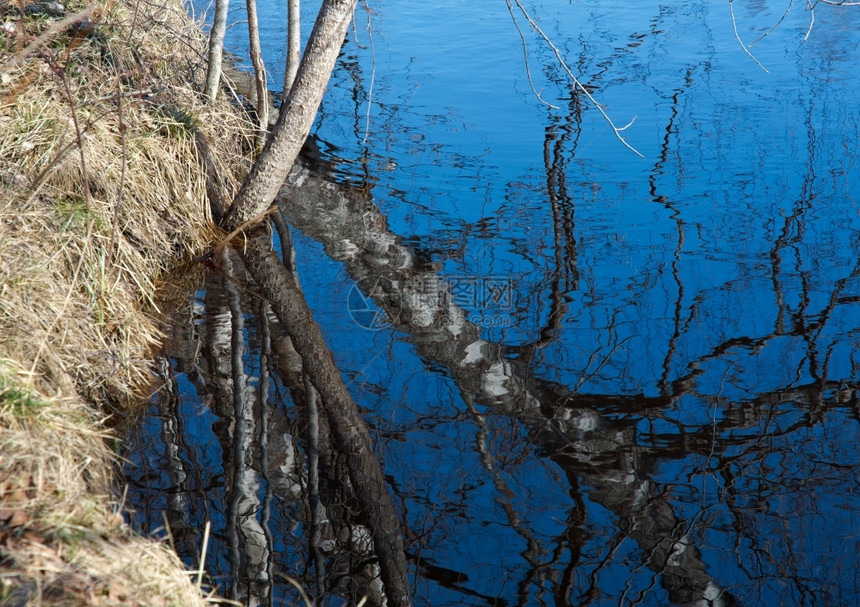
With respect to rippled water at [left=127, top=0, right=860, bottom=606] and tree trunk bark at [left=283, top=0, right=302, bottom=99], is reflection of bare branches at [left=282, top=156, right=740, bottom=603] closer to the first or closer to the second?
rippled water at [left=127, top=0, right=860, bottom=606]

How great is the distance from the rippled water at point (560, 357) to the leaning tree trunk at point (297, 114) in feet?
1.83

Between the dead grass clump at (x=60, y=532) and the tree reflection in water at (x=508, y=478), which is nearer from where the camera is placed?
the dead grass clump at (x=60, y=532)

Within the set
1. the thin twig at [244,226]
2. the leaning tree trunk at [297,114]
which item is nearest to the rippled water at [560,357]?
the thin twig at [244,226]

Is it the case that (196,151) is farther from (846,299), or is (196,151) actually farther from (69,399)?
(846,299)

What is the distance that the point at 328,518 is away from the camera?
3.55 meters

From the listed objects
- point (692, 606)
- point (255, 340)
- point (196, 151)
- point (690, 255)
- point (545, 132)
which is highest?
point (545, 132)

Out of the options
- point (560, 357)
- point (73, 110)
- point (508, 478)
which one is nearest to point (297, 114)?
point (73, 110)

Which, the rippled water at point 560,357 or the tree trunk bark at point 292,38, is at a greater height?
the tree trunk bark at point 292,38

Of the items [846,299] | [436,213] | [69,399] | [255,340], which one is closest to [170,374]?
[255,340]

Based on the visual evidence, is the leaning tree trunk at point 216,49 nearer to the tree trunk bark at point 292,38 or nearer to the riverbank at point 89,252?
the riverbank at point 89,252

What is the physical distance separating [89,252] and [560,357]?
278 cm

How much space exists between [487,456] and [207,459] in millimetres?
1379

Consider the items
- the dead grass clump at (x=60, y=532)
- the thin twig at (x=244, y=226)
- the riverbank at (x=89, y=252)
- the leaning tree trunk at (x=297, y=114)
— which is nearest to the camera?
the dead grass clump at (x=60, y=532)

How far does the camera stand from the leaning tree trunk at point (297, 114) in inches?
198
